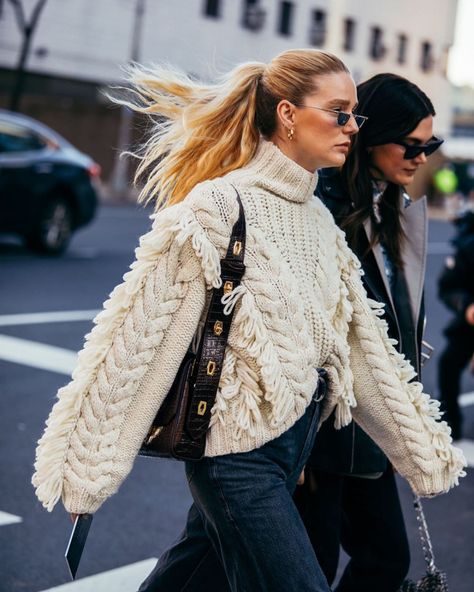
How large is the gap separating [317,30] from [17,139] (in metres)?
34.4

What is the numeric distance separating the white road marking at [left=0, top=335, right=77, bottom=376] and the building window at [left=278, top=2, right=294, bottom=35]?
38.1 metres

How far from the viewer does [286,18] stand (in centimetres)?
4594

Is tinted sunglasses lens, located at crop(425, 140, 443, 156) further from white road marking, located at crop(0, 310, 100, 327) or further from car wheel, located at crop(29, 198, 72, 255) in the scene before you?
car wheel, located at crop(29, 198, 72, 255)

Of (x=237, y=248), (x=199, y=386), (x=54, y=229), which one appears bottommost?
(x=54, y=229)

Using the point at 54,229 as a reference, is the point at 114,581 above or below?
above

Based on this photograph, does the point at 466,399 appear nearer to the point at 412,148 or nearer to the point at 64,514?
the point at 64,514

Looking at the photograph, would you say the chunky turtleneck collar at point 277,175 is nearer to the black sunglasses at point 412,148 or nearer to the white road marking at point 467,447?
the black sunglasses at point 412,148

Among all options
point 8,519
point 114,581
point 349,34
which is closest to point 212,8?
point 349,34

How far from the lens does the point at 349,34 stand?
165ft

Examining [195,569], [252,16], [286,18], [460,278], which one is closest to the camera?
[195,569]

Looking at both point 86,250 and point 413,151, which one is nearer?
point 413,151

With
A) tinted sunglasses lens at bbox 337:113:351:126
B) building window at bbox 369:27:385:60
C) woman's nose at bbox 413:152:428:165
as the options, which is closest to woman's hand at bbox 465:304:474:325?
woman's nose at bbox 413:152:428:165

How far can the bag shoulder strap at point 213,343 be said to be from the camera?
274cm

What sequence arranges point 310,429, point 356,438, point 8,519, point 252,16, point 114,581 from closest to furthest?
point 310,429 < point 356,438 < point 114,581 < point 8,519 < point 252,16
